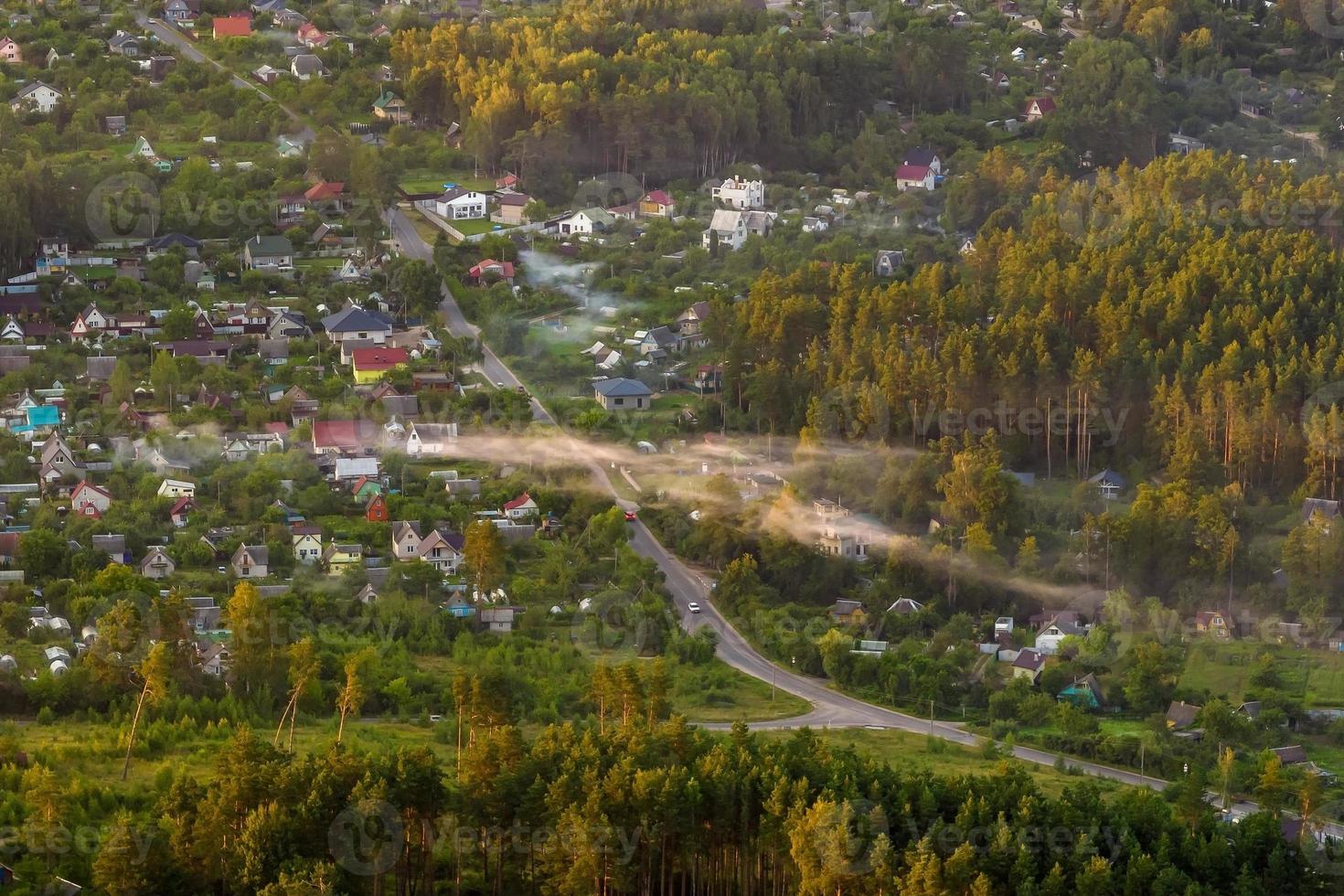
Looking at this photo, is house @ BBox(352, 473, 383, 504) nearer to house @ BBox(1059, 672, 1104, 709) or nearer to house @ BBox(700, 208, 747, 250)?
house @ BBox(1059, 672, 1104, 709)

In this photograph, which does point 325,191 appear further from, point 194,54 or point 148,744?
point 148,744

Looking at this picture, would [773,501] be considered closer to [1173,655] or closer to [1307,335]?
[1173,655]

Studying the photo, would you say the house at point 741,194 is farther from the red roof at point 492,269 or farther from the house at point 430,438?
the house at point 430,438

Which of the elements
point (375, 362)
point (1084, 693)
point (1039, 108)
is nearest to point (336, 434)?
point (375, 362)

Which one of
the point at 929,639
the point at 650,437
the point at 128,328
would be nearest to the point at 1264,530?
the point at 929,639

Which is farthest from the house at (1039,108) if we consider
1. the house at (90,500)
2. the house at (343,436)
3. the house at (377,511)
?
the house at (90,500)

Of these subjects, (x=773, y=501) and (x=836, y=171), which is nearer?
(x=773, y=501)

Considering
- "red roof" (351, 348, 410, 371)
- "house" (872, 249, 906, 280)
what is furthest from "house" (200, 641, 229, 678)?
"house" (872, 249, 906, 280)
